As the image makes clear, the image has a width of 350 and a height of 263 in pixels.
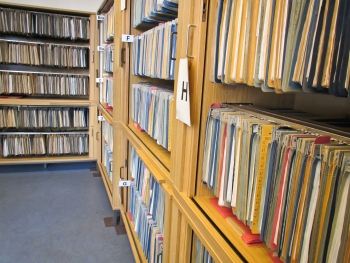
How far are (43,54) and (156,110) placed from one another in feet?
7.87

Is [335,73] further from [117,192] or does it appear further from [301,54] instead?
[117,192]

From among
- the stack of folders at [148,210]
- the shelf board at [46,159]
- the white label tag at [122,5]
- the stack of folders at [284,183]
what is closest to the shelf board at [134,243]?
the stack of folders at [148,210]

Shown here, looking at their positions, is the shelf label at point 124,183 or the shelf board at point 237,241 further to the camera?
the shelf label at point 124,183

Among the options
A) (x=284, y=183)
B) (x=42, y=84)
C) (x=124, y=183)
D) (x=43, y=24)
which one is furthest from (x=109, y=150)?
(x=284, y=183)

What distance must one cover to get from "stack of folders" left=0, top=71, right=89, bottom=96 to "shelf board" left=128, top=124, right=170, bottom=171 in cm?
186

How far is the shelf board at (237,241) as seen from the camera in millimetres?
642

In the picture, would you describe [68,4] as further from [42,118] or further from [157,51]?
[157,51]

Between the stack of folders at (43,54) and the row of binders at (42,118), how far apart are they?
1.66ft

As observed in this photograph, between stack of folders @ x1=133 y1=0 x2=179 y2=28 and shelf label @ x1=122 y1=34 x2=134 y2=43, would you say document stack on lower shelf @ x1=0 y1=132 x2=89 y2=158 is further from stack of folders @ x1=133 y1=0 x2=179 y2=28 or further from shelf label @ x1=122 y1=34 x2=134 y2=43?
stack of folders @ x1=133 y1=0 x2=179 y2=28

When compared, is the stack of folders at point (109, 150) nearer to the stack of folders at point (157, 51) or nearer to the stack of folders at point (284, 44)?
the stack of folders at point (157, 51)

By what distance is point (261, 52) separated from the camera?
61 cm

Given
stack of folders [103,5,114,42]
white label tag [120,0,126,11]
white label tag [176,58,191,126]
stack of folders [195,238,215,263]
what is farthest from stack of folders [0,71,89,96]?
stack of folders [195,238,215,263]

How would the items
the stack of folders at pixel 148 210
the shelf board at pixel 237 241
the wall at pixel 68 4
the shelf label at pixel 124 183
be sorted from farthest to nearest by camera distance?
the wall at pixel 68 4 < the shelf label at pixel 124 183 < the stack of folders at pixel 148 210 < the shelf board at pixel 237 241

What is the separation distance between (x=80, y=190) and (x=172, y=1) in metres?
2.25
